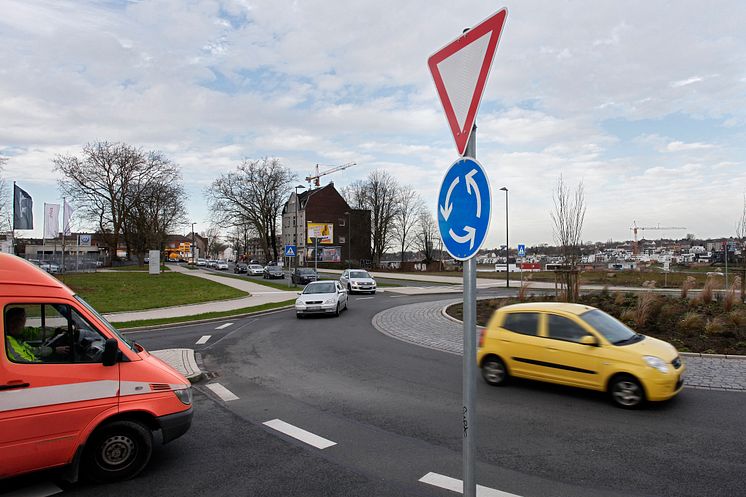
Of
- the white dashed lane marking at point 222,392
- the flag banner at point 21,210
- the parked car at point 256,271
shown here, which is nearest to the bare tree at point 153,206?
the parked car at point 256,271

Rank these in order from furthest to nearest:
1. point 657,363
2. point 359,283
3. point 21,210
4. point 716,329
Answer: point 359,283
point 21,210
point 716,329
point 657,363

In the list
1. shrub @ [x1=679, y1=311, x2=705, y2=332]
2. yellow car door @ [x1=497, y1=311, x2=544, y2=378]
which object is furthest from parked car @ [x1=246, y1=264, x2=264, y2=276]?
yellow car door @ [x1=497, y1=311, x2=544, y2=378]

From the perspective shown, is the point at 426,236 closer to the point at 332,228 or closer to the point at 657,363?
the point at 332,228

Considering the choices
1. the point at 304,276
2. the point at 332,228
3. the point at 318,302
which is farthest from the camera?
the point at 332,228

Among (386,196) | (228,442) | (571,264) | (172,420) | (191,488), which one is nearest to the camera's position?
(191,488)

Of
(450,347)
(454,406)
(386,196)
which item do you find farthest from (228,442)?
(386,196)

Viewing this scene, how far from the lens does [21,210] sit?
2452cm

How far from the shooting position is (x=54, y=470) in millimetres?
4336

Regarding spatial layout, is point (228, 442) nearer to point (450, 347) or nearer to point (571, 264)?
point (450, 347)

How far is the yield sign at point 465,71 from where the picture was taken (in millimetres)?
2207

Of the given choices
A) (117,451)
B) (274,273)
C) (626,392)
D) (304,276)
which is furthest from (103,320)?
(274,273)

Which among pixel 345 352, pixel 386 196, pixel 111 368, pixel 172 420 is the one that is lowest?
pixel 345 352

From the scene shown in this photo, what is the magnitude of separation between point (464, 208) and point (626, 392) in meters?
5.62

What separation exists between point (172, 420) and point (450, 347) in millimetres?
7655
